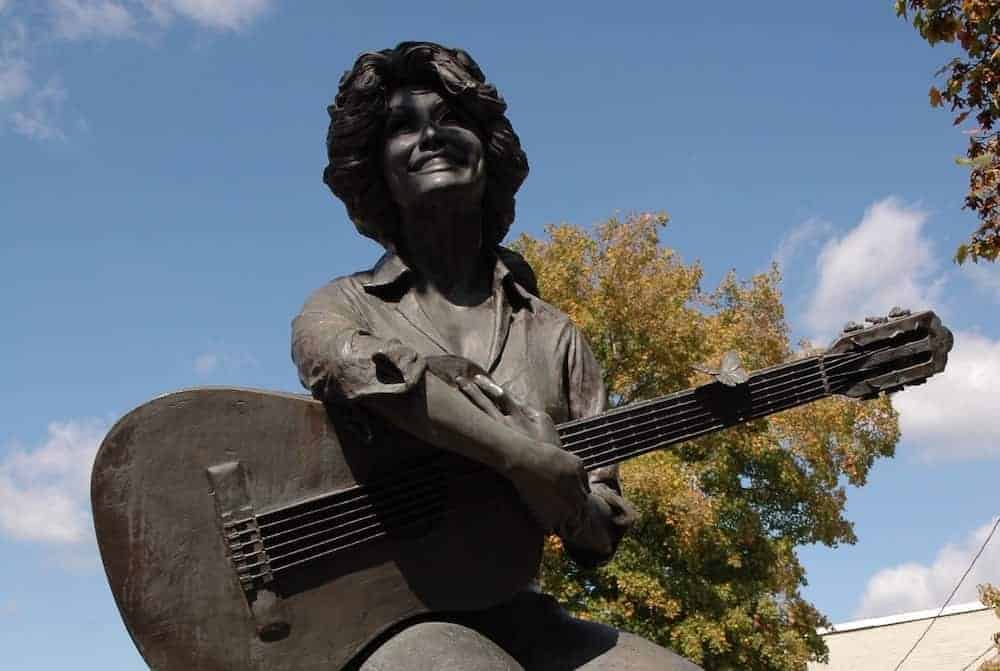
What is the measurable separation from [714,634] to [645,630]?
3.40 feet

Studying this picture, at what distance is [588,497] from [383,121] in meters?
1.41

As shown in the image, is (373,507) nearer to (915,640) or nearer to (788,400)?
(788,400)

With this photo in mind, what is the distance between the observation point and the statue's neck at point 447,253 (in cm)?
365

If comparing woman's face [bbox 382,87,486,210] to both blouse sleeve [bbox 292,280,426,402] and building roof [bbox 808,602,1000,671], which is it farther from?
building roof [bbox 808,602,1000,671]

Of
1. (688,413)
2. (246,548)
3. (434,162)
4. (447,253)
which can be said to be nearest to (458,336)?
(447,253)

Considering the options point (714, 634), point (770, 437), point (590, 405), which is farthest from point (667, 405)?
point (770, 437)

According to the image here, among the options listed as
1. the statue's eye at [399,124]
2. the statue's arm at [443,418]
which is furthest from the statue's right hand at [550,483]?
the statue's eye at [399,124]

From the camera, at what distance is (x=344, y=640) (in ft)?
9.73

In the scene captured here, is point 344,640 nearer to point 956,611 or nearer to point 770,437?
point 770,437

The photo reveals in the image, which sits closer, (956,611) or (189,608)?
(189,608)

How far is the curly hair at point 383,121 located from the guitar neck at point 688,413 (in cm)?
80

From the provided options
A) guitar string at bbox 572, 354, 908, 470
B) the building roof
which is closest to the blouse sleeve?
guitar string at bbox 572, 354, 908, 470

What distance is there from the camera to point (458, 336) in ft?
11.6

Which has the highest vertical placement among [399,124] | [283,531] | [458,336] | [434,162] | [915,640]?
[915,640]
